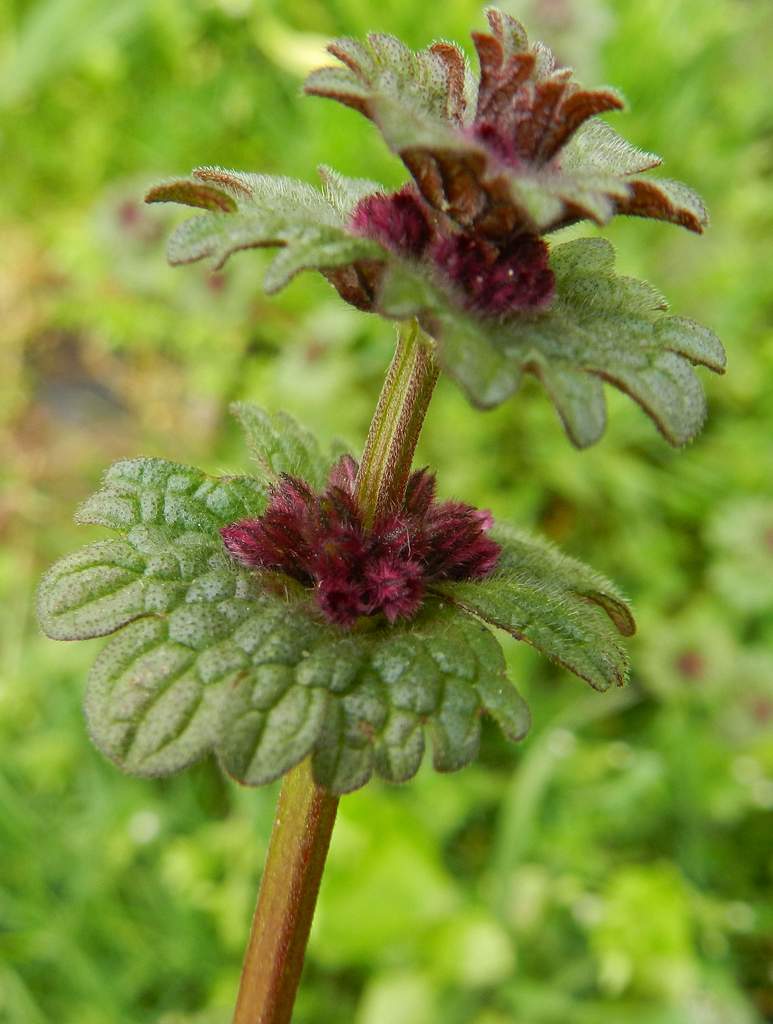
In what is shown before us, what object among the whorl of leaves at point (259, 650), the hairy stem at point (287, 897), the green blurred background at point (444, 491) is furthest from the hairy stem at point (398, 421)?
the green blurred background at point (444, 491)

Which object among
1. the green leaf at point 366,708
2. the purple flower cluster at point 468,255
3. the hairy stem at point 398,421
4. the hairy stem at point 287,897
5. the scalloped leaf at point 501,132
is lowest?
the hairy stem at point 287,897

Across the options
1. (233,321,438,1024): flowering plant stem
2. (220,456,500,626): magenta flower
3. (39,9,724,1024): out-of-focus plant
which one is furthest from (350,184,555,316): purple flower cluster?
(220,456,500,626): magenta flower

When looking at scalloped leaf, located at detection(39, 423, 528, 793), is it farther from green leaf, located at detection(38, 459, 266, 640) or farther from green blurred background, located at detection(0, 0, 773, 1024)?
green blurred background, located at detection(0, 0, 773, 1024)

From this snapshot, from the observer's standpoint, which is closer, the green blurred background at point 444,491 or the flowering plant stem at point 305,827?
the flowering plant stem at point 305,827

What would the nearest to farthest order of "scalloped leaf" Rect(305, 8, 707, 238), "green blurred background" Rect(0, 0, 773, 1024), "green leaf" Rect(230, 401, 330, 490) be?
"scalloped leaf" Rect(305, 8, 707, 238) < "green leaf" Rect(230, 401, 330, 490) < "green blurred background" Rect(0, 0, 773, 1024)

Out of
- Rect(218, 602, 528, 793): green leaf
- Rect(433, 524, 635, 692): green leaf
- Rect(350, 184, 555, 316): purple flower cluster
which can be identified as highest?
Rect(350, 184, 555, 316): purple flower cluster

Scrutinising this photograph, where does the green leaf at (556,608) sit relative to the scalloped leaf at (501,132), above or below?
below

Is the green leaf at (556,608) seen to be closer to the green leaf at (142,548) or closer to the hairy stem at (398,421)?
the hairy stem at (398,421)

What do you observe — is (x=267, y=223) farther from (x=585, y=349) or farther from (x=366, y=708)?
(x=366, y=708)
